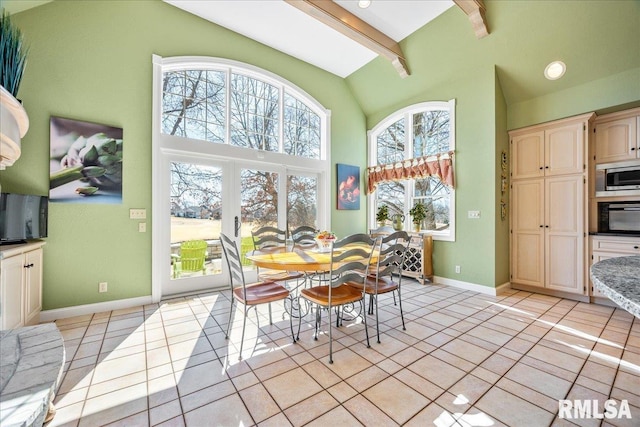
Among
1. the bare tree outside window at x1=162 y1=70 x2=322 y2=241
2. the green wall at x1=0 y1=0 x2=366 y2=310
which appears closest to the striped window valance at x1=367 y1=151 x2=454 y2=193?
the bare tree outside window at x1=162 y1=70 x2=322 y2=241

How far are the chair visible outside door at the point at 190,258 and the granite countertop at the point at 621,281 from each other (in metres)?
4.01

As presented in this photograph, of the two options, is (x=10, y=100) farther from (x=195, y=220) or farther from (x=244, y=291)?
(x=195, y=220)

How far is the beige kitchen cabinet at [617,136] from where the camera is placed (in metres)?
3.33

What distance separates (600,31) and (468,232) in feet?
9.33

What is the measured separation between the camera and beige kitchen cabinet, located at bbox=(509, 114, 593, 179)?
357 centimetres

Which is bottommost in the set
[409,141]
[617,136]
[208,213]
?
[208,213]

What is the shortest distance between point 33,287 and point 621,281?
4.23m

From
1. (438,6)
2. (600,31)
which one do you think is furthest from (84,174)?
(600,31)

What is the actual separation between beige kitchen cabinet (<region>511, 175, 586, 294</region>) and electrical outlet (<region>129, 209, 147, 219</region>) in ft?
17.6

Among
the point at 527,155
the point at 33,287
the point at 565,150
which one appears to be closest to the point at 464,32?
the point at 527,155

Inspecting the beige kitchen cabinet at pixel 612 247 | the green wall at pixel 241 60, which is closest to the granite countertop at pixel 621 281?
the beige kitchen cabinet at pixel 612 247

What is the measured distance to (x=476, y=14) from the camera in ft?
11.2

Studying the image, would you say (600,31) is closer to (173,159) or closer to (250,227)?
(250,227)

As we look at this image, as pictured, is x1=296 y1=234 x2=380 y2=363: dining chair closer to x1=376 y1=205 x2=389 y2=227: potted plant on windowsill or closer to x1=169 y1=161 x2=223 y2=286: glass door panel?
x1=169 y1=161 x2=223 y2=286: glass door panel
